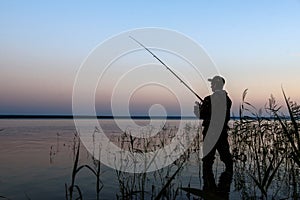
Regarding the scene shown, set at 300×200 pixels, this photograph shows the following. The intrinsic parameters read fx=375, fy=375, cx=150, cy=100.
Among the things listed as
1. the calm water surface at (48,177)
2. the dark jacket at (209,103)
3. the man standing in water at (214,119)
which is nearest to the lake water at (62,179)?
the calm water surface at (48,177)

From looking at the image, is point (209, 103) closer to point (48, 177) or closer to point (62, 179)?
point (62, 179)

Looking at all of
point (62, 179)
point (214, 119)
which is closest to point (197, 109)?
point (214, 119)

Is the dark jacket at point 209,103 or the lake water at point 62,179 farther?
the dark jacket at point 209,103

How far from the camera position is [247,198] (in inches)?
266

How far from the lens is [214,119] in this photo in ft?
26.7

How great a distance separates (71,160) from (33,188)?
15.0 ft

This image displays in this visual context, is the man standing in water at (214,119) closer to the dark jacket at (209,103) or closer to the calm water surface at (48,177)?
the dark jacket at (209,103)

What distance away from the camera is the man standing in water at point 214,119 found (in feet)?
25.6

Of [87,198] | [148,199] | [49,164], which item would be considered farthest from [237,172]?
[49,164]

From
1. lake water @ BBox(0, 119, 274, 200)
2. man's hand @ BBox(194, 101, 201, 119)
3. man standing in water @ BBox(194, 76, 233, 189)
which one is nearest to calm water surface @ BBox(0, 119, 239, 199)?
lake water @ BBox(0, 119, 274, 200)

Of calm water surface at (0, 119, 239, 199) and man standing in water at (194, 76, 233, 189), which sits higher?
man standing in water at (194, 76, 233, 189)

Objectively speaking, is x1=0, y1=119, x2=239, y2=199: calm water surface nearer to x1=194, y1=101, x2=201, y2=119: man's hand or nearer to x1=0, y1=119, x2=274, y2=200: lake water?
x1=0, y1=119, x2=274, y2=200: lake water

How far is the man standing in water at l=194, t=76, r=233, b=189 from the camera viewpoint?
25.6 feet

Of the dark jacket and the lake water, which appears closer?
the lake water
